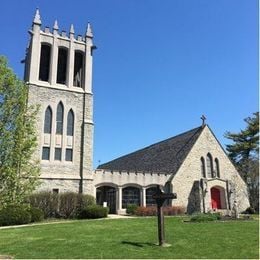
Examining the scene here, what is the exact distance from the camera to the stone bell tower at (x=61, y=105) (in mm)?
30531

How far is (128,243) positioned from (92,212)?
1387 centimetres

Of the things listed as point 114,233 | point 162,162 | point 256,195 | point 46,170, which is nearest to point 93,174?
point 46,170

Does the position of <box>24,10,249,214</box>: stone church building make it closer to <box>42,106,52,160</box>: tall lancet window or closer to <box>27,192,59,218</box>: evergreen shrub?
<box>42,106,52,160</box>: tall lancet window

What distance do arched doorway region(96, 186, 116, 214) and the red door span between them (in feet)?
33.1

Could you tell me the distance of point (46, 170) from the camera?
2991 cm

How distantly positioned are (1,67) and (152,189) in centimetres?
2448

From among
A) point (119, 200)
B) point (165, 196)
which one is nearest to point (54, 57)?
point (119, 200)

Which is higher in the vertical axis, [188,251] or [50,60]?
[50,60]

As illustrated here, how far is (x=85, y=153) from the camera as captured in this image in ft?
105

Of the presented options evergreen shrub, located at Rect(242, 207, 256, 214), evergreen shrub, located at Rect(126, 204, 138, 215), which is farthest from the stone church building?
evergreen shrub, located at Rect(126, 204, 138, 215)

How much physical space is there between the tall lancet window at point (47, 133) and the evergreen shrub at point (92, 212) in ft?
20.7

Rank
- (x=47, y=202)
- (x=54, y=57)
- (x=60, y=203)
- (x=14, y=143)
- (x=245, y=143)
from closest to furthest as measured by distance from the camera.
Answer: (x=14, y=143)
(x=47, y=202)
(x=60, y=203)
(x=54, y=57)
(x=245, y=143)

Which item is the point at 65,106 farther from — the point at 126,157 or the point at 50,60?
the point at 126,157

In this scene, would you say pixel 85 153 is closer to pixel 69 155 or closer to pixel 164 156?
pixel 69 155
